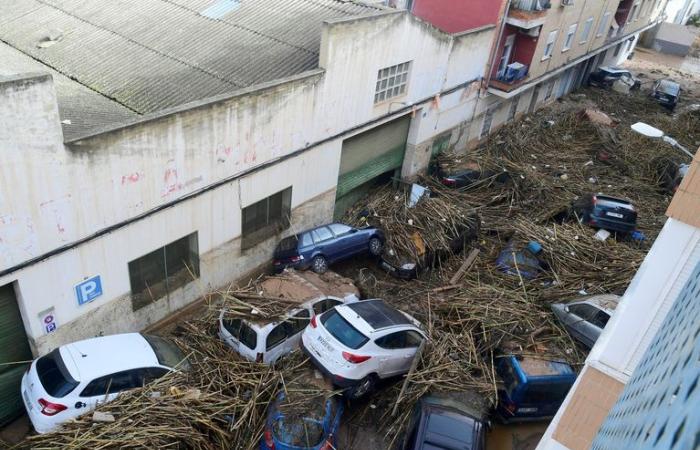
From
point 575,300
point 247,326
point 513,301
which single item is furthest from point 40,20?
point 575,300

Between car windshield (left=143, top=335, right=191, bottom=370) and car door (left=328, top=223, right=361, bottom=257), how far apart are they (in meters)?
5.85

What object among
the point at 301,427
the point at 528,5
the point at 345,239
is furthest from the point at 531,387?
the point at 528,5

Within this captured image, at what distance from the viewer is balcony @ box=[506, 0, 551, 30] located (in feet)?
68.7

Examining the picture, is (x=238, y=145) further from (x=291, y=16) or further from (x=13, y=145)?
(x=291, y=16)

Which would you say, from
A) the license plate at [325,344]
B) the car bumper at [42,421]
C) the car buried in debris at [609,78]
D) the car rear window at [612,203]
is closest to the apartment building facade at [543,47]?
the car buried in debris at [609,78]

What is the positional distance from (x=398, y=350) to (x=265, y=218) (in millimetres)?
5541

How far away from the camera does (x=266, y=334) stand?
444 inches

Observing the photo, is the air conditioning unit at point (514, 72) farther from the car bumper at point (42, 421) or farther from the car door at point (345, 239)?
the car bumper at point (42, 421)

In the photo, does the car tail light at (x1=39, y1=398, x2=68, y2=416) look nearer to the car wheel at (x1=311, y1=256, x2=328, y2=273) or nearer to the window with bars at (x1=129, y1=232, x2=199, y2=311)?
the window with bars at (x1=129, y1=232, x2=199, y2=311)

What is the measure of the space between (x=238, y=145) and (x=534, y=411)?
8.72m

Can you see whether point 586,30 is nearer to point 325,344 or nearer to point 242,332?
point 325,344

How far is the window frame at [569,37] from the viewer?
25625mm

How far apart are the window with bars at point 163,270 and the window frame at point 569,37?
20938 mm

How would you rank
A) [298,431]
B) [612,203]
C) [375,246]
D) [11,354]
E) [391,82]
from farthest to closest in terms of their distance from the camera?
[612,203] → [391,82] → [375,246] → [11,354] → [298,431]
